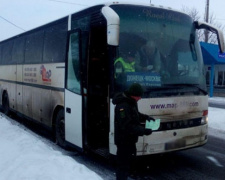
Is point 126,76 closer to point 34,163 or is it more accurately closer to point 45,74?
point 34,163

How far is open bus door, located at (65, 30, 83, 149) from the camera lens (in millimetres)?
6391

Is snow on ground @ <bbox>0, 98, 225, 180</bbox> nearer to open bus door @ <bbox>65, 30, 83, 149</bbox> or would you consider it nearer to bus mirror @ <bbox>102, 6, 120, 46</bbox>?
open bus door @ <bbox>65, 30, 83, 149</bbox>

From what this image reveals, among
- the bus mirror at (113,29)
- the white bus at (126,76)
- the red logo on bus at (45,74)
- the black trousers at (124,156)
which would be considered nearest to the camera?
the black trousers at (124,156)

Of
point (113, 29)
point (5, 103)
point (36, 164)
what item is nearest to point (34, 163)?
point (36, 164)

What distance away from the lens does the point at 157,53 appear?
579 centimetres

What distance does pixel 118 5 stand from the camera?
5.70m

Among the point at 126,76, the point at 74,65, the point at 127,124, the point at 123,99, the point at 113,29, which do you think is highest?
the point at 113,29

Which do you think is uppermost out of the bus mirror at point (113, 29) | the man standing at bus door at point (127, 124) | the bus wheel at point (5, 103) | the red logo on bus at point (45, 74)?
the bus mirror at point (113, 29)

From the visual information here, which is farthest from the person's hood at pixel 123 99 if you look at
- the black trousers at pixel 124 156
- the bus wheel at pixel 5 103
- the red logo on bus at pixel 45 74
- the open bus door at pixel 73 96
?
the bus wheel at pixel 5 103

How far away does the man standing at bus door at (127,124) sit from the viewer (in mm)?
4336

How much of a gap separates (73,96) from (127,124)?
2.56 metres

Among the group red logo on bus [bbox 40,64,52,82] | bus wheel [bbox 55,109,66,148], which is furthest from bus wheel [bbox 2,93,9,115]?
bus wheel [bbox 55,109,66,148]

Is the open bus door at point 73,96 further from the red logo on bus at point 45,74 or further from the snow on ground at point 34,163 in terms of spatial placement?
the red logo on bus at point 45,74

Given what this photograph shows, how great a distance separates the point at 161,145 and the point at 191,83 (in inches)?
57.3
